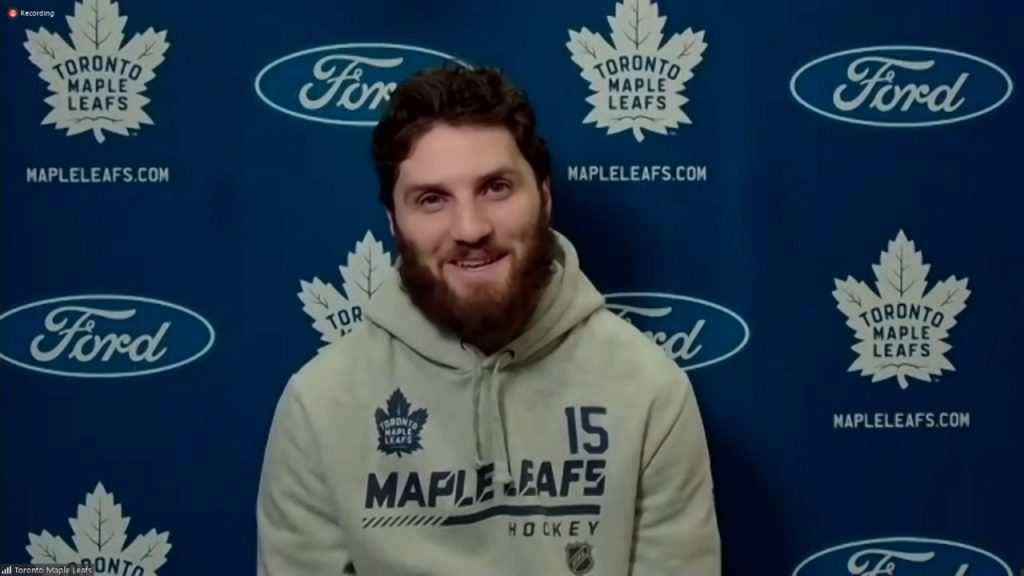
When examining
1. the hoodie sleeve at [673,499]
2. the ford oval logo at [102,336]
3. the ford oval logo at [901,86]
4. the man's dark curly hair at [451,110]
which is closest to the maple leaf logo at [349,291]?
the ford oval logo at [102,336]

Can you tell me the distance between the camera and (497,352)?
4.07 ft

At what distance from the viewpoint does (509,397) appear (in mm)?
1244

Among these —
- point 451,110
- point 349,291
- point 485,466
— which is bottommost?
point 485,466

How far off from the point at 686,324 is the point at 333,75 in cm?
54

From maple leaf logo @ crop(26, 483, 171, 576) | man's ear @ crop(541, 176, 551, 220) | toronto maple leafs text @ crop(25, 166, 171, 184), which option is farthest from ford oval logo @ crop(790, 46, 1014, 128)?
maple leaf logo @ crop(26, 483, 171, 576)

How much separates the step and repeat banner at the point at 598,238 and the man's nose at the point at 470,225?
0.98 ft

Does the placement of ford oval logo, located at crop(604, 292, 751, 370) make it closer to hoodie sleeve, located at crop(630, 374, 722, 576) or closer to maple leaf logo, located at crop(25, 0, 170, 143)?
hoodie sleeve, located at crop(630, 374, 722, 576)

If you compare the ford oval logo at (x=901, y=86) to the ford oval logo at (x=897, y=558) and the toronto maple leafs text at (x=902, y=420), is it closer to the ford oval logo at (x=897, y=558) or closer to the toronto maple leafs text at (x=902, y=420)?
the toronto maple leafs text at (x=902, y=420)

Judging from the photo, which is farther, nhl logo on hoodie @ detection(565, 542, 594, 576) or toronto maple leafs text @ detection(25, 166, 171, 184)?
toronto maple leafs text @ detection(25, 166, 171, 184)

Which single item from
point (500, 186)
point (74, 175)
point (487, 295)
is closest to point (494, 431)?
point (487, 295)

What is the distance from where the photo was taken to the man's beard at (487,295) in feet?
3.89

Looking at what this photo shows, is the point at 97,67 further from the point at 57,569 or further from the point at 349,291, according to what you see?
the point at 57,569

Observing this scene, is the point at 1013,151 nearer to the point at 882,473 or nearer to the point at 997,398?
the point at 997,398

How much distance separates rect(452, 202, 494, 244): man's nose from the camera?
1.16 m
